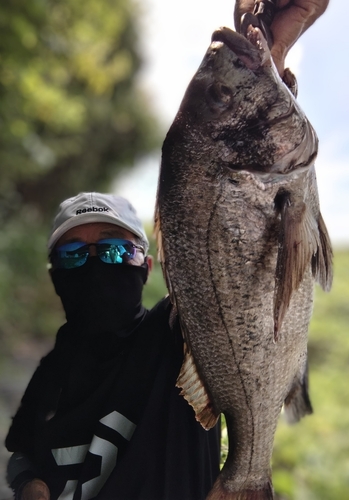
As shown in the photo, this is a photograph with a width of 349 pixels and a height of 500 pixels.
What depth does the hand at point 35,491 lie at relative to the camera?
1812 millimetres

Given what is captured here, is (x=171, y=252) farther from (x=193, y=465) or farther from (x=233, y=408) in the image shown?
(x=193, y=465)

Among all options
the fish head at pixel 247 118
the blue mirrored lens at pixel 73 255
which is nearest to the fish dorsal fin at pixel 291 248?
the fish head at pixel 247 118

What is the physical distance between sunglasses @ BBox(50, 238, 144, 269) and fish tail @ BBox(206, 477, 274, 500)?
2.78 ft

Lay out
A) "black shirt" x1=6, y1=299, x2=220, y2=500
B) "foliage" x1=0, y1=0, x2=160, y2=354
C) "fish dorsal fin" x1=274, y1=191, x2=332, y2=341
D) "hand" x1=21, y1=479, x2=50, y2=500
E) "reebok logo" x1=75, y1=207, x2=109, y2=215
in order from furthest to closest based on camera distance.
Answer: "foliage" x1=0, y1=0, x2=160, y2=354
"reebok logo" x1=75, y1=207, x2=109, y2=215
"hand" x1=21, y1=479, x2=50, y2=500
"black shirt" x1=6, y1=299, x2=220, y2=500
"fish dorsal fin" x1=274, y1=191, x2=332, y2=341

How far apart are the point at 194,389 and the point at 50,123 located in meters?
9.36

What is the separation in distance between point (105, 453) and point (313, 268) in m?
0.96

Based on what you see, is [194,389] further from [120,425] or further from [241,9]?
[241,9]

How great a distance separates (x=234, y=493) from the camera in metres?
1.57

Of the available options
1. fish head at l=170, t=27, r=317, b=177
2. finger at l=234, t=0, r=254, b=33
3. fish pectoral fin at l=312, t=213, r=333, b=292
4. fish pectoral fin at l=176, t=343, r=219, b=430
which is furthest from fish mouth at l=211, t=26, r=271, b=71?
fish pectoral fin at l=176, t=343, r=219, b=430

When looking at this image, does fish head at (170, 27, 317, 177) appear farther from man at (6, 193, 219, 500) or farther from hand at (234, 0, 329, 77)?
man at (6, 193, 219, 500)

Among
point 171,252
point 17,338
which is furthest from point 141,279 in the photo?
point 17,338

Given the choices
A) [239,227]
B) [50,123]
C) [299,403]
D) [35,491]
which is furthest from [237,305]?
[50,123]

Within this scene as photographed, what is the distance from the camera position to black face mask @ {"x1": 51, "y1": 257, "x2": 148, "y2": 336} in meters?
1.90

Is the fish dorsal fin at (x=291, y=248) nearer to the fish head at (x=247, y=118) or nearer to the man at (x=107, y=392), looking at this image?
the fish head at (x=247, y=118)
